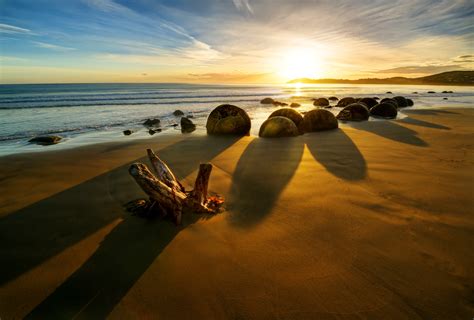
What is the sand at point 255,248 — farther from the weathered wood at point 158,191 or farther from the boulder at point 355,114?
the boulder at point 355,114

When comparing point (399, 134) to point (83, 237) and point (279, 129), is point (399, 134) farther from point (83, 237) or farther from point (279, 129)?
point (83, 237)

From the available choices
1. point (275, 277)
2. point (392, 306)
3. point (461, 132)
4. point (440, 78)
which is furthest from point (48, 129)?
point (440, 78)

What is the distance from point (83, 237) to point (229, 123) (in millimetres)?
7306

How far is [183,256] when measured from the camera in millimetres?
2510

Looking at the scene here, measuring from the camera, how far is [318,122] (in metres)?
10.1

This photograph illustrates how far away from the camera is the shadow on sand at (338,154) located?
4840mm

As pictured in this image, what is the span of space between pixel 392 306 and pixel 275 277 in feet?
2.91

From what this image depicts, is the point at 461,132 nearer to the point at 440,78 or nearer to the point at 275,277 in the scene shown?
the point at 275,277

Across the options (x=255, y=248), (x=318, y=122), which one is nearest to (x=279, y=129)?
(x=318, y=122)

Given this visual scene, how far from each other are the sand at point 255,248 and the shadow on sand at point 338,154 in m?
0.08

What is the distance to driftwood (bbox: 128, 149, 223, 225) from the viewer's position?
9.39ft

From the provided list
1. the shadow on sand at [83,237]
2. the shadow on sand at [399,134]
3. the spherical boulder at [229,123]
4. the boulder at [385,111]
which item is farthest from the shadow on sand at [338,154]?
the boulder at [385,111]

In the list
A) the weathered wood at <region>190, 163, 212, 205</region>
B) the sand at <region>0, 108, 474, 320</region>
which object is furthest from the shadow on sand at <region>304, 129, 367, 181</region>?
the weathered wood at <region>190, 163, 212, 205</region>

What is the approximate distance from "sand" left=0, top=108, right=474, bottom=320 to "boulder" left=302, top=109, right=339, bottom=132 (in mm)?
5078
